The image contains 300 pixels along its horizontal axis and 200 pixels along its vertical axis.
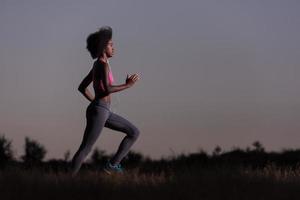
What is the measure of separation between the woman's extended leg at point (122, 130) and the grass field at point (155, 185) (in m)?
0.67

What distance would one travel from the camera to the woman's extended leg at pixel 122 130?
33.3 ft

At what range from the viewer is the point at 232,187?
8.22 meters

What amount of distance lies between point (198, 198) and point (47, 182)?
1.84 metres

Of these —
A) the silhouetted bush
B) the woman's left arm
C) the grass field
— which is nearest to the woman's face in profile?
the woman's left arm

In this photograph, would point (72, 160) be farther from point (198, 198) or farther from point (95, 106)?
point (198, 198)

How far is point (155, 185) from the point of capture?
324 inches

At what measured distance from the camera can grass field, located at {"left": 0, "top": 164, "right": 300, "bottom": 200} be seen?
7.78 m

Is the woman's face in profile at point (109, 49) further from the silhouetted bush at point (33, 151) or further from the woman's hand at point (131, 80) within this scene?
the silhouetted bush at point (33, 151)

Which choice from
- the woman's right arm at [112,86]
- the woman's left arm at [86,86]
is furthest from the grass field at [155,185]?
the woman's left arm at [86,86]

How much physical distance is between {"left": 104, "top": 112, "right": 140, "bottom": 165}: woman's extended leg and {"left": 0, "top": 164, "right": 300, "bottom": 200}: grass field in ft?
2.20

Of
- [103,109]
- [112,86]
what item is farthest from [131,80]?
[103,109]

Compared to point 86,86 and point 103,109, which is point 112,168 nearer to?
point 103,109

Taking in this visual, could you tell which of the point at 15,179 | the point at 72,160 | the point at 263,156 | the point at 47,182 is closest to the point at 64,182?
the point at 47,182

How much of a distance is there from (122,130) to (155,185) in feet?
6.88
